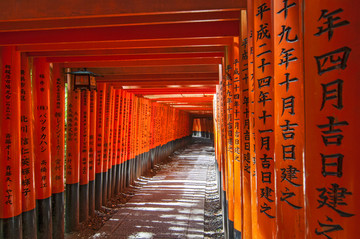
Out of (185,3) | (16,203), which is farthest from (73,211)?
(185,3)

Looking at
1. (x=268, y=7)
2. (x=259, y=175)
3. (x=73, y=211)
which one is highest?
(x=268, y=7)

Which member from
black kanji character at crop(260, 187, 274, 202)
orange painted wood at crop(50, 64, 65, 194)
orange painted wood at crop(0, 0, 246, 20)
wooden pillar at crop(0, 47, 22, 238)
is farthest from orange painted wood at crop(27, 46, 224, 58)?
black kanji character at crop(260, 187, 274, 202)

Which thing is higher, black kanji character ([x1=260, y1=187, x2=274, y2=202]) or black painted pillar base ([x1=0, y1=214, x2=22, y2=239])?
black kanji character ([x1=260, y1=187, x2=274, y2=202])

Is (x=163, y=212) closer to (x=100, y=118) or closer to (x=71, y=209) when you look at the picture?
(x=71, y=209)

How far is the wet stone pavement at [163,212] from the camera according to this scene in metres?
7.88

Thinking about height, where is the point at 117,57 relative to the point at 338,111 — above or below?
above

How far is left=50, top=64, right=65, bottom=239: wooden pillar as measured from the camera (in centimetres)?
688

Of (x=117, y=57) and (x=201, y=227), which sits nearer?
(x=117, y=57)

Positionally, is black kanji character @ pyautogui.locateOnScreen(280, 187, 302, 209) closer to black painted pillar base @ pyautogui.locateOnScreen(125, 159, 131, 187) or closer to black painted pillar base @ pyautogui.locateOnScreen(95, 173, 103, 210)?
black painted pillar base @ pyautogui.locateOnScreen(95, 173, 103, 210)

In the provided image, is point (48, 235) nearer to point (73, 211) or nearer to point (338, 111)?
point (73, 211)

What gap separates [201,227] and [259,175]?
19.6 ft

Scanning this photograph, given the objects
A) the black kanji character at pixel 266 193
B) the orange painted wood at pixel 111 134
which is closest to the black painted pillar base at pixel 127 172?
the orange painted wood at pixel 111 134

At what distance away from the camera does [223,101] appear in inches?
254

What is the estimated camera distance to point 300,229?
1.96 metres
